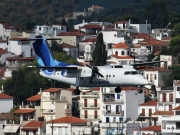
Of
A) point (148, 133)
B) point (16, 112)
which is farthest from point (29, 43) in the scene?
point (148, 133)

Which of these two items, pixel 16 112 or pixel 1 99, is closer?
pixel 16 112

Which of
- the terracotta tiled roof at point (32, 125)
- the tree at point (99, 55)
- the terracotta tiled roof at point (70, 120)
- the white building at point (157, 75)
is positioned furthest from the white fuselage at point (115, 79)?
the tree at point (99, 55)

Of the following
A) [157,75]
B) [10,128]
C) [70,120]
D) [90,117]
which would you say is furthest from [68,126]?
[157,75]

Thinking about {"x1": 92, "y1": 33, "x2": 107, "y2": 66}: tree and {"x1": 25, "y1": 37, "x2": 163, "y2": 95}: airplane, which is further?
{"x1": 92, "y1": 33, "x2": 107, "y2": 66}: tree

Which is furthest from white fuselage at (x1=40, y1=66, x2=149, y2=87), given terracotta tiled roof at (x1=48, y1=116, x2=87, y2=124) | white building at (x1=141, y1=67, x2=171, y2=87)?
white building at (x1=141, y1=67, x2=171, y2=87)

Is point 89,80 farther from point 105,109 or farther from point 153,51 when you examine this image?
point 153,51

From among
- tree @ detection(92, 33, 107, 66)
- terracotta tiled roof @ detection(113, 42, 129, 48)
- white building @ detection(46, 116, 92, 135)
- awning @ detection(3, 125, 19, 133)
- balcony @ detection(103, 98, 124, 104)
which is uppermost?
tree @ detection(92, 33, 107, 66)

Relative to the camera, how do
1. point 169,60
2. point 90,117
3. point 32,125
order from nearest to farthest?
point 32,125, point 90,117, point 169,60

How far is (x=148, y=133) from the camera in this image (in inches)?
4911

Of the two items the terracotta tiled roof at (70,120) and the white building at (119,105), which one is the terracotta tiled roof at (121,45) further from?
the terracotta tiled roof at (70,120)

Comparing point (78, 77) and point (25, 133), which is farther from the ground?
point (78, 77)

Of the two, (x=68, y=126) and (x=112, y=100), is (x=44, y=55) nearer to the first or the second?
(x=68, y=126)

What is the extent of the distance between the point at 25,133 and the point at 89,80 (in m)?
50.1

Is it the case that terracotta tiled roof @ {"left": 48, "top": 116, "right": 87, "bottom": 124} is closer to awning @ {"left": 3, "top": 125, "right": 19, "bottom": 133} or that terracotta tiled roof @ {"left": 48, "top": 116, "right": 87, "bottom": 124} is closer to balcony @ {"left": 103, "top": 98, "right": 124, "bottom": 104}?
awning @ {"left": 3, "top": 125, "right": 19, "bottom": 133}
